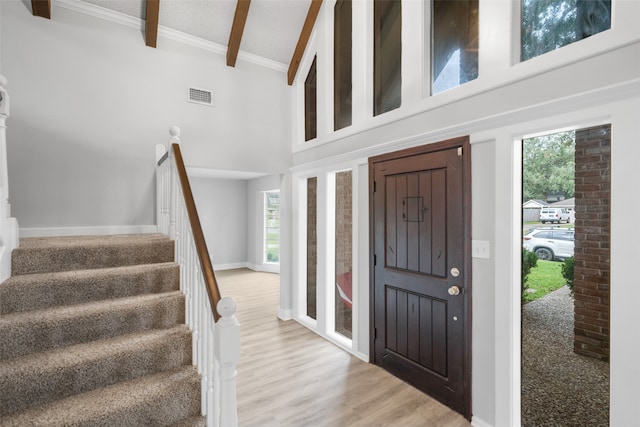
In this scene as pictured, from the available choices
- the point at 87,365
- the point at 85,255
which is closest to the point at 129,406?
the point at 87,365

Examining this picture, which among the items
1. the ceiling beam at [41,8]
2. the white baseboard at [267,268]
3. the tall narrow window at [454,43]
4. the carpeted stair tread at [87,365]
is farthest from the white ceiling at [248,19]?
the white baseboard at [267,268]

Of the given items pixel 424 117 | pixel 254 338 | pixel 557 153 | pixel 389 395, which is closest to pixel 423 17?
pixel 424 117

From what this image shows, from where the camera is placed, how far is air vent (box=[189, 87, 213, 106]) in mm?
3776

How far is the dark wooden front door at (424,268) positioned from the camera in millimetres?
2354

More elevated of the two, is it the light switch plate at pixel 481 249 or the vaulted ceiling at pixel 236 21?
the vaulted ceiling at pixel 236 21

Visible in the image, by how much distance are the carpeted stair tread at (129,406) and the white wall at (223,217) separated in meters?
6.02

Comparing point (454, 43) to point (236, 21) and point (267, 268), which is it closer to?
point (236, 21)

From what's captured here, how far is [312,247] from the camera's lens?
4.28 meters

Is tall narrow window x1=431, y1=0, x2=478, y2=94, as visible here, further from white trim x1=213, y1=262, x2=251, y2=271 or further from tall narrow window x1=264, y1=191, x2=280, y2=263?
white trim x1=213, y1=262, x2=251, y2=271

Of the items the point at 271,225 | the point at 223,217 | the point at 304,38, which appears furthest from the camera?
the point at 223,217

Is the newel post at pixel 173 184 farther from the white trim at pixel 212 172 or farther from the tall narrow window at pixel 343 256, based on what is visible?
the tall narrow window at pixel 343 256

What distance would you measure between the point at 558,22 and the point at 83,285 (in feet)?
11.7

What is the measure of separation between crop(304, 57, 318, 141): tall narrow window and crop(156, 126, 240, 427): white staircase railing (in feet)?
6.71

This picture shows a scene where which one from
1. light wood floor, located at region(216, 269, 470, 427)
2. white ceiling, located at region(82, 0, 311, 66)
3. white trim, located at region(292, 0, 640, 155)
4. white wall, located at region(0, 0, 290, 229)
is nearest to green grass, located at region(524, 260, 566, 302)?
light wood floor, located at region(216, 269, 470, 427)
